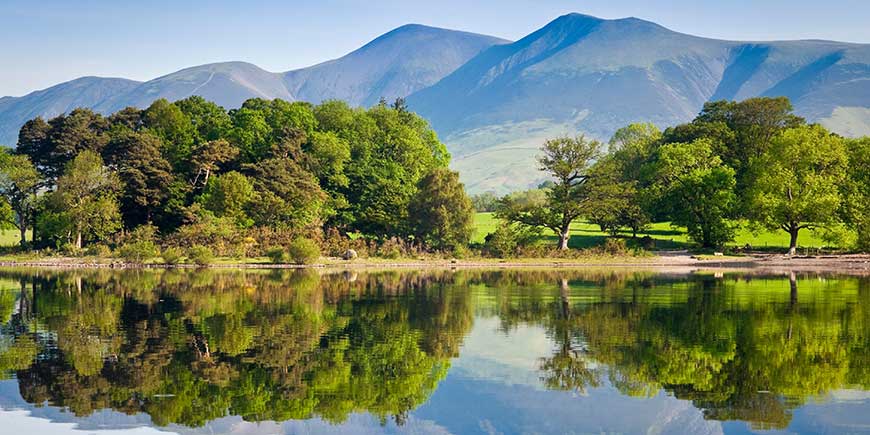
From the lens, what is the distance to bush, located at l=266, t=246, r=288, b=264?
232 feet

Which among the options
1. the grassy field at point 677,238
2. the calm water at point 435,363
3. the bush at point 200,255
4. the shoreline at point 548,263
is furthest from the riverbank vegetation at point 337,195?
the calm water at point 435,363

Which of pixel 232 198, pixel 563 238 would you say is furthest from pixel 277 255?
pixel 563 238

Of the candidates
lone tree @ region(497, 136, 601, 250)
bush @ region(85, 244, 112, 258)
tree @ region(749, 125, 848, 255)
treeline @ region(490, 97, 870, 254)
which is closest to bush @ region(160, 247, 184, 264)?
bush @ region(85, 244, 112, 258)

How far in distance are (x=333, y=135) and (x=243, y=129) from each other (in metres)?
8.45

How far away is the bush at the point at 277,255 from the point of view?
70.6 metres

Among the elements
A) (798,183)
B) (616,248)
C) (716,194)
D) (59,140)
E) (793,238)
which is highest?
(59,140)

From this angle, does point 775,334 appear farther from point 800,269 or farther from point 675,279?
point 800,269

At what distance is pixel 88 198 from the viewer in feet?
257

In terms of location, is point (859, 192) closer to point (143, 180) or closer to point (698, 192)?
point (698, 192)

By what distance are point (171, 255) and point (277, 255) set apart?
7.86 meters

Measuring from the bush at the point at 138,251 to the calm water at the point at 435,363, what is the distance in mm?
28226

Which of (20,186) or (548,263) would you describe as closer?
(548,263)

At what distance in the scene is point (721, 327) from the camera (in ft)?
100.0

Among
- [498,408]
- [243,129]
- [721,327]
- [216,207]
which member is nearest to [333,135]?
[243,129]
